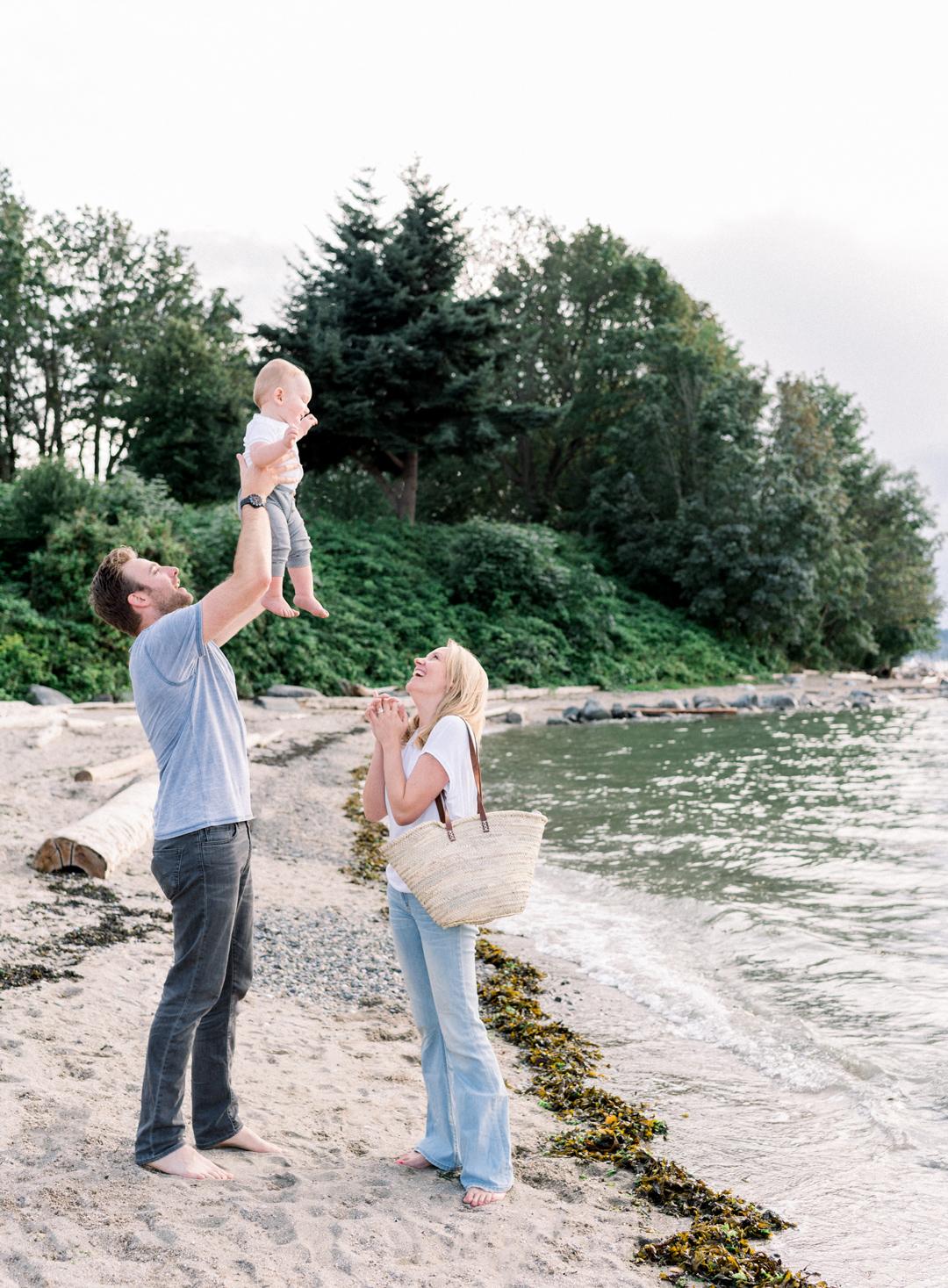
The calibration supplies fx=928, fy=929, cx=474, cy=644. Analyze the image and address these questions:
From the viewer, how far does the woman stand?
321 cm

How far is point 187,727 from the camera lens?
10.4 ft

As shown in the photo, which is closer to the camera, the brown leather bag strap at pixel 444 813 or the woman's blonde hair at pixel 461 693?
the brown leather bag strap at pixel 444 813

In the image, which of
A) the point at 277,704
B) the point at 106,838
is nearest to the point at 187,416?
the point at 277,704

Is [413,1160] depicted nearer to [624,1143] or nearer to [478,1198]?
[478,1198]

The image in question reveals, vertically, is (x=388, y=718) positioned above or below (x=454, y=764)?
above

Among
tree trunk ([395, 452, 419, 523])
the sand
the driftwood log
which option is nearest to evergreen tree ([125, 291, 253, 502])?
tree trunk ([395, 452, 419, 523])

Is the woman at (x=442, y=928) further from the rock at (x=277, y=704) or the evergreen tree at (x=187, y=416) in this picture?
the evergreen tree at (x=187, y=416)

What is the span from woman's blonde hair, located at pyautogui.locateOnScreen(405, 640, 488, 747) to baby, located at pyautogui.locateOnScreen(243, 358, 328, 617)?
503 millimetres

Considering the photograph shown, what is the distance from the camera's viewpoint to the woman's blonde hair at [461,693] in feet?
10.7

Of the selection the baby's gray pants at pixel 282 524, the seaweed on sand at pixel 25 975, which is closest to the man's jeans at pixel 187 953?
the baby's gray pants at pixel 282 524

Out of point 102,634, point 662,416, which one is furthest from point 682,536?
point 102,634

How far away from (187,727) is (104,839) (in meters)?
4.52

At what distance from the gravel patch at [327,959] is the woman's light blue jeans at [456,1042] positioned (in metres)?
2.19

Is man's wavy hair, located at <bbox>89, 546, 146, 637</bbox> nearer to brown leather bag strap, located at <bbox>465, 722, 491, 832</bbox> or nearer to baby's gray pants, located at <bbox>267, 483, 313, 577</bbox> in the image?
baby's gray pants, located at <bbox>267, 483, 313, 577</bbox>
